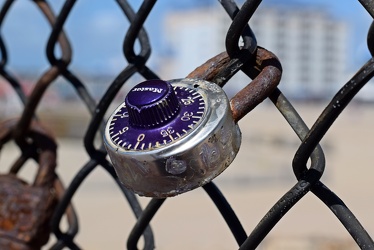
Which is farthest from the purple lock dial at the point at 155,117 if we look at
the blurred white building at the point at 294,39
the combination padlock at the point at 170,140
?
the blurred white building at the point at 294,39

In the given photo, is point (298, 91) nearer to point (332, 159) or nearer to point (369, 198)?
Answer: point (332, 159)

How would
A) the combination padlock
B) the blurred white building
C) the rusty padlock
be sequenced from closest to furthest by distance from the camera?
the combination padlock, the rusty padlock, the blurred white building

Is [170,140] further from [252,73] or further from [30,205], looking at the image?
[30,205]

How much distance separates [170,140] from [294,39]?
2308 inches

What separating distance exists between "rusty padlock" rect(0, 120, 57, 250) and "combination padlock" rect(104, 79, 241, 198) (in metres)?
0.32

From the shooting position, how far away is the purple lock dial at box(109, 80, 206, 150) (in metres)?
0.46

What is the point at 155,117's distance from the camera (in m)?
0.47

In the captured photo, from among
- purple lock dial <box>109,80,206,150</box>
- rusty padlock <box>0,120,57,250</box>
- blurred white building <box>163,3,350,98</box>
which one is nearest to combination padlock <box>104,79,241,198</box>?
purple lock dial <box>109,80,206,150</box>

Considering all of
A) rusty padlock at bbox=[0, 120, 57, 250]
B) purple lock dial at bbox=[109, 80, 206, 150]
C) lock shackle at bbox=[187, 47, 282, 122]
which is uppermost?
purple lock dial at bbox=[109, 80, 206, 150]

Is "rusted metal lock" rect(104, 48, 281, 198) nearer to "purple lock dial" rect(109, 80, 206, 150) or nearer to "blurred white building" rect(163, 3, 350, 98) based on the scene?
"purple lock dial" rect(109, 80, 206, 150)

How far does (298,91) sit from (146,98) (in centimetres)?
5386

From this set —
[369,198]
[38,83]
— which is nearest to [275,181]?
[369,198]

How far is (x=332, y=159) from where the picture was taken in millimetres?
14148

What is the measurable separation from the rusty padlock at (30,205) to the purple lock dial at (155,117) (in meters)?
0.32
